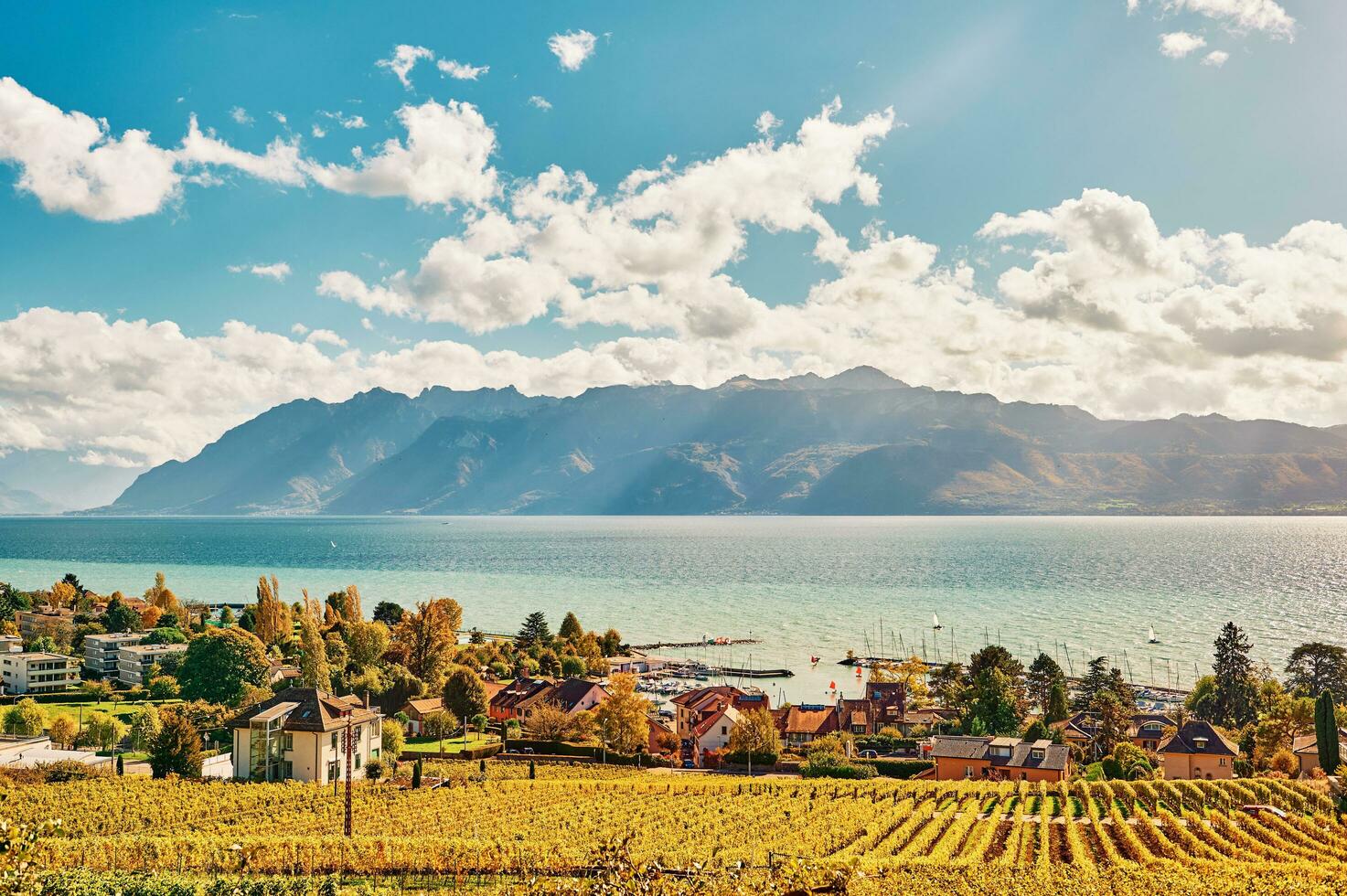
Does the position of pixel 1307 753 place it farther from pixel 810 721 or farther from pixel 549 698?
pixel 549 698

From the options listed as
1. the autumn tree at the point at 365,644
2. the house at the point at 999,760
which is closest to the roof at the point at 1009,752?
the house at the point at 999,760

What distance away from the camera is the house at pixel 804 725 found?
221ft

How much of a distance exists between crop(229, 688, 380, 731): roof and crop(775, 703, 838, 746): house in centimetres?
3227

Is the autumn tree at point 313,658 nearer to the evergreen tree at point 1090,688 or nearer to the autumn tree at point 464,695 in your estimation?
the autumn tree at point 464,695

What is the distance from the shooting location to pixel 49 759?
47.3m

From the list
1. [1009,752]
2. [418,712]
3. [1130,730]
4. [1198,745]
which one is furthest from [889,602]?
[418,712]

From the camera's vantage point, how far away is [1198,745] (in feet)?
178

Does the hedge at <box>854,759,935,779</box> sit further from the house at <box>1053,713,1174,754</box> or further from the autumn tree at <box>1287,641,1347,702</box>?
the autumn tree at <box>1287,641,1347,702</box>

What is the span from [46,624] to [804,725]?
82017mm

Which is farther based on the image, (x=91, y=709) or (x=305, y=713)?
(x=91, y=709)

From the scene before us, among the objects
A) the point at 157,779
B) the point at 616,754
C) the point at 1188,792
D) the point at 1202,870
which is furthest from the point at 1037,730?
the point at 157,779

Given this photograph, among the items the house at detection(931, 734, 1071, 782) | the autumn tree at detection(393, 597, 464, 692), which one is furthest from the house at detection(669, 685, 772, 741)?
the autumn tree at detection(393, 597, 464, 692)

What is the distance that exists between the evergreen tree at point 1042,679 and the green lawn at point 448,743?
145ft

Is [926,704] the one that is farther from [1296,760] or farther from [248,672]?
[248,672]
